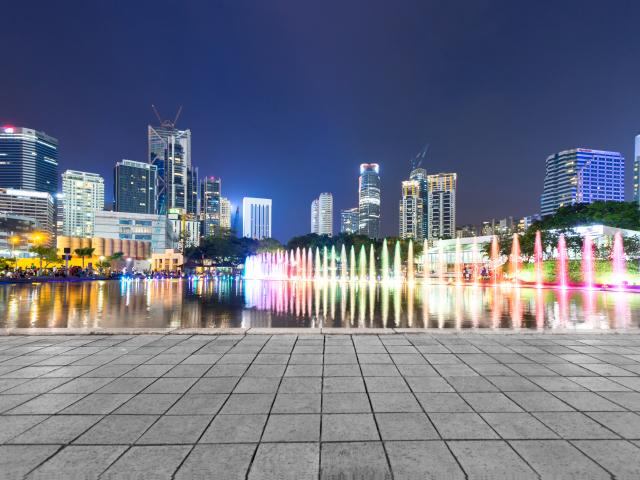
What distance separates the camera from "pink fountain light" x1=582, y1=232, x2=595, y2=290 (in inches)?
1393

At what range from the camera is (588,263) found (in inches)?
1442

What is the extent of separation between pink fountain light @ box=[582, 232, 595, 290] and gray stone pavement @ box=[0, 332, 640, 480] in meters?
33.1

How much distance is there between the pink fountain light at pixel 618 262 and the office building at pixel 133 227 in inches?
4692

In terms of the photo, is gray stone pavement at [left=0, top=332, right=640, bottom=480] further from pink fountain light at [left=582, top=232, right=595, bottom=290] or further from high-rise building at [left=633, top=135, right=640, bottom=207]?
high-rise building at [left=633, top=135, right=640, bottom=207]

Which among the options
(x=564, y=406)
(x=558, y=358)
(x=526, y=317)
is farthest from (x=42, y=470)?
(x=526, y=317)

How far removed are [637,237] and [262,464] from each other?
49814mm

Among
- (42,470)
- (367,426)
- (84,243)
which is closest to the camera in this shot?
(42,470)

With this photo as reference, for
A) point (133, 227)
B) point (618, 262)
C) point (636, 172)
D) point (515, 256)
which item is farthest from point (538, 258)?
point (636, 172)

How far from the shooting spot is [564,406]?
5082 mm

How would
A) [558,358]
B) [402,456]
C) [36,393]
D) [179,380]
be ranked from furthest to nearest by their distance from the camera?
[558,358] < [179,380] < [36,393] < [402,456]

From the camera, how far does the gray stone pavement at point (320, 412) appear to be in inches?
142

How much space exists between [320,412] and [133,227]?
129 meters

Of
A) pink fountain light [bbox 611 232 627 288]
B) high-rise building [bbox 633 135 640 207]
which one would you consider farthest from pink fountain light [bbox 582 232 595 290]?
high-rise building [bbox 633 135 640 207]

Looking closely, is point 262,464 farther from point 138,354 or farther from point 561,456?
point 138,354
